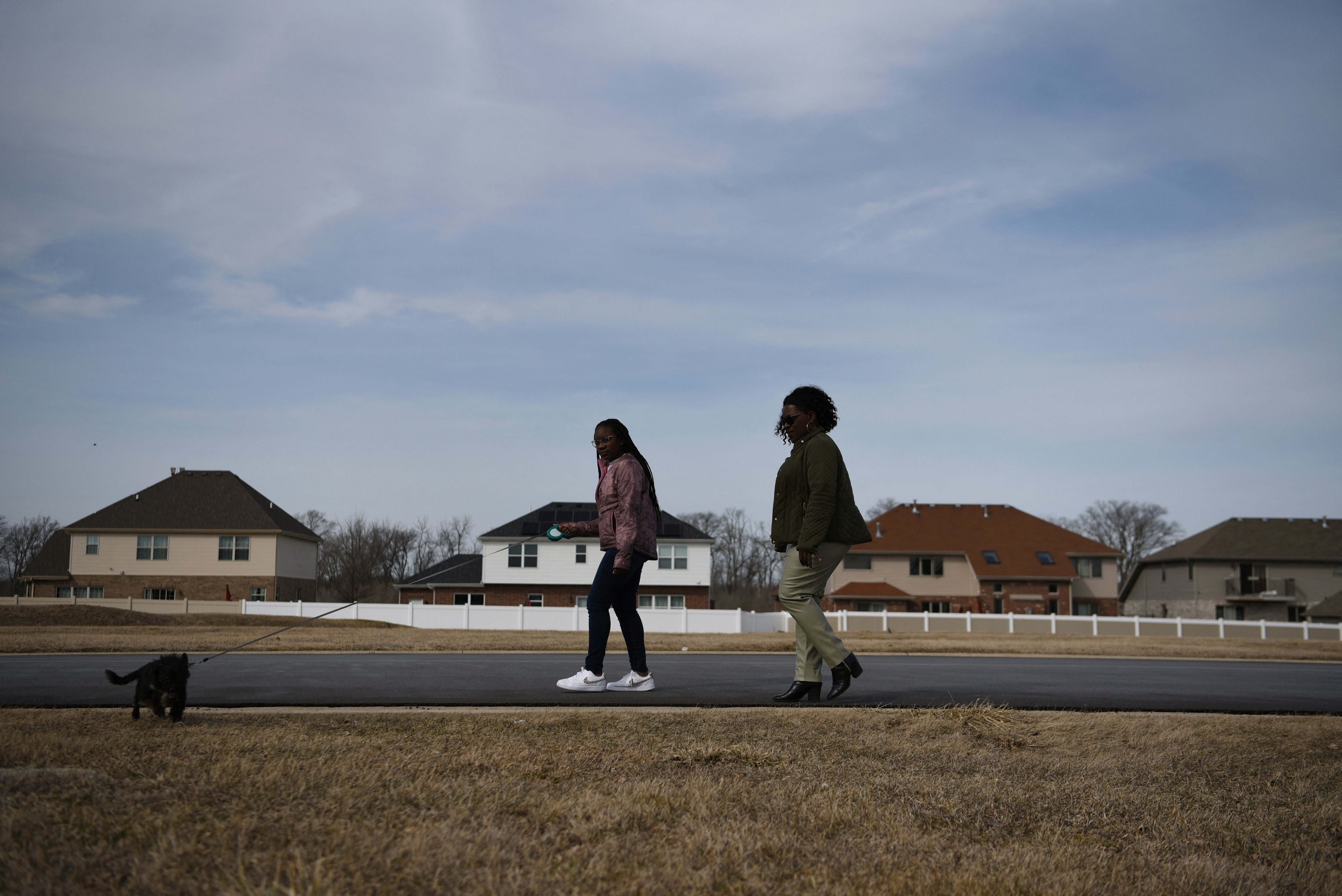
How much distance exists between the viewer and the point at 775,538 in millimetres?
6863

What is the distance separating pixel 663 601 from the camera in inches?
1924

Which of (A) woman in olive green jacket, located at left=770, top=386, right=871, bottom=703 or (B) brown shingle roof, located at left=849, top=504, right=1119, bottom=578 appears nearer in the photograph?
(A) woman in olive green jacket, located at left=770, top=386, right=871, bottom=703

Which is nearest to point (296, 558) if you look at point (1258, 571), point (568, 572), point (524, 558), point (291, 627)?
point (524, 558)

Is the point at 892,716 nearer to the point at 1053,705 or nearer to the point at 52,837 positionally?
the point at 1053,705

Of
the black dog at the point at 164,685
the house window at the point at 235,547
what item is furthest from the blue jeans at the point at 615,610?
the house window at the point at 235,547

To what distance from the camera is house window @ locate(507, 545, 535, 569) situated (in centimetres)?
4884

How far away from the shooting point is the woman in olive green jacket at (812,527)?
6387mm

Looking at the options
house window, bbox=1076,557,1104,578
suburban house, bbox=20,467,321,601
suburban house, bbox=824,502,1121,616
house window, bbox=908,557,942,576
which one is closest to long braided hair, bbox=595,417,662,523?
suburban house, bbox=20,467,321,601

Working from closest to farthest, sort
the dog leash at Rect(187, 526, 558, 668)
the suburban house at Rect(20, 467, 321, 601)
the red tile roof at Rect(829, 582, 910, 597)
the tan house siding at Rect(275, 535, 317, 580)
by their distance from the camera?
the dog leash at Rect(187, 526, 558, 668)
the suburban house at Rect(20, 467, 321, 601)
the tan house siding at Rect(275, 535, 317, 580)
the red tile roof at Rect(829, 582, 910, 597)

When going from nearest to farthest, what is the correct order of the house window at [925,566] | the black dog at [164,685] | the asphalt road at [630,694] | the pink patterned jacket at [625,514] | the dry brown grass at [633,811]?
the dry brown grass at [633,811] → the black dog at [164,685] → the asphalt road at [630,694] → the pink patterned jacket at [625,514] → the house window at [925,566]

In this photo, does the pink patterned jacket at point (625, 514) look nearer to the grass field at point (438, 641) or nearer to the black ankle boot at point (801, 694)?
the black ankle boot at point (801, 694)

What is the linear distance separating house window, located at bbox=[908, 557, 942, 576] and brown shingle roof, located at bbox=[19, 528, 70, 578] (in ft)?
144

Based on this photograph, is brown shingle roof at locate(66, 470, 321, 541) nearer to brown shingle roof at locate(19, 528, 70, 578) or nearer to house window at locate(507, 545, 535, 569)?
brown shingle roof at locate(19, 528, 70, 578)

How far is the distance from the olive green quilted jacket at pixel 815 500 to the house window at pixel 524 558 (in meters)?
42.9
